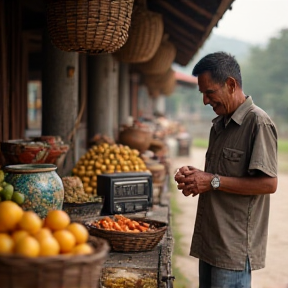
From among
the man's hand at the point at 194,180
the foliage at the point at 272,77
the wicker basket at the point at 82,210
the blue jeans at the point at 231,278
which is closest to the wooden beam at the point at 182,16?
the wicker basket at the point at 82,210

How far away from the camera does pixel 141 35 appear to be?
562 cm

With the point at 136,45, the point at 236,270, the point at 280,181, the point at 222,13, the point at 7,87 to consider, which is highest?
the point at 222,13

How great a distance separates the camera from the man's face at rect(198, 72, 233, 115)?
9.03 ft

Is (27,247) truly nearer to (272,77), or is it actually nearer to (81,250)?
(81,250)

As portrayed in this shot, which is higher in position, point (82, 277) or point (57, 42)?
point (57, 42)

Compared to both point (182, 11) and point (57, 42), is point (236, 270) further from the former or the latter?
point (182, 11)

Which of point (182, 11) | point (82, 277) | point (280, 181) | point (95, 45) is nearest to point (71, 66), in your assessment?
point (95, 45)

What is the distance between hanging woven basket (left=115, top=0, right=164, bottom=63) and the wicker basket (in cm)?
243

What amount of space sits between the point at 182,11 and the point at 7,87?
2639 millimetres

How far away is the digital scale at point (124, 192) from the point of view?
4.06m

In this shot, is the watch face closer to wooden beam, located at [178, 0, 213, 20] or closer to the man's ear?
the man's ear

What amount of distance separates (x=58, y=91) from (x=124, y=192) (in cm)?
142

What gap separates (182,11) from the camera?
685cm

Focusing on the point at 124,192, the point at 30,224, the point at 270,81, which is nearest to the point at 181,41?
the point at 124,192
